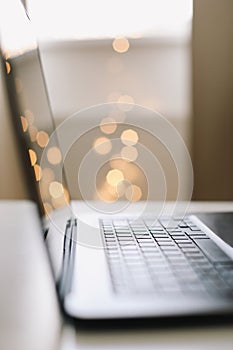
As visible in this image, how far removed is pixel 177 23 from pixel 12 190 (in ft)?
4.51

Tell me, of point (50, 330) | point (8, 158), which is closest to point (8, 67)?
point (8, 158)

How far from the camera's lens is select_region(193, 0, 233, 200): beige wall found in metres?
1.70

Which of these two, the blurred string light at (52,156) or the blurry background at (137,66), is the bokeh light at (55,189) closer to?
the blurred string light at (52,156)

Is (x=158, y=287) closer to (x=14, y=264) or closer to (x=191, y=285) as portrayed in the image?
(x=191, y=285)

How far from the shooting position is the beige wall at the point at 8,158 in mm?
407

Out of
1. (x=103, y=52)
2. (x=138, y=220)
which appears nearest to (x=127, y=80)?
(x=103, y=52)

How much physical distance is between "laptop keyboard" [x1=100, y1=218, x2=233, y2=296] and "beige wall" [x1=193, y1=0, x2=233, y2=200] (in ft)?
3.50

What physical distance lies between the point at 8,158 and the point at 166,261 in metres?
0.20

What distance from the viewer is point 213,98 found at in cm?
176

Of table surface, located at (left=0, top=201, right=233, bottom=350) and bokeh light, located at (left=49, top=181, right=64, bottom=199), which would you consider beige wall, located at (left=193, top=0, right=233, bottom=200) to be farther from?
table surface, located at (left=0, top=201, right=233, bottom=350)

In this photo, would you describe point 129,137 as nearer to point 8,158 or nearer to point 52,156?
point 52,156

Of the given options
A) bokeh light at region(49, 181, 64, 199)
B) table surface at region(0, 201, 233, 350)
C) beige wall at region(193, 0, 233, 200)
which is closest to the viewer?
table surface at region(0, 201, 233, 350)

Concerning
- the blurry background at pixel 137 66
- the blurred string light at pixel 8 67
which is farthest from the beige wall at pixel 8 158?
the blurry background at pixel 137 66

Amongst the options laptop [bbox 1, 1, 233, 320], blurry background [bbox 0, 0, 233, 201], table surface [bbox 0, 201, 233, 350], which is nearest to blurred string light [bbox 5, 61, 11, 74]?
laptop [bbox 1, 1, 233, 320]
